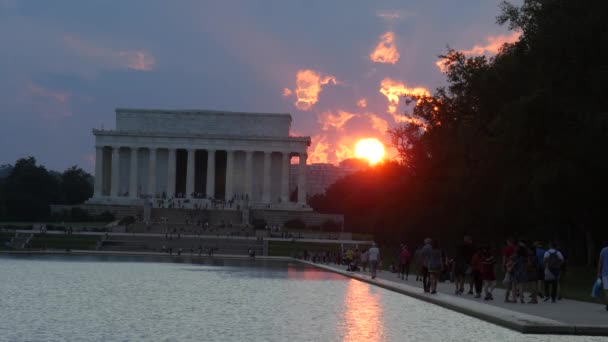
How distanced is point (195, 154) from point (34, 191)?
2034 centimetres

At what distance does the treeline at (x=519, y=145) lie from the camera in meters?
37.2

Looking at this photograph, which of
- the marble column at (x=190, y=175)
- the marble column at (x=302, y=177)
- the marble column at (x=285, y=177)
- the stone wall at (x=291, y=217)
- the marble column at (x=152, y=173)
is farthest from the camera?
the marble column at (x=285, y=177)

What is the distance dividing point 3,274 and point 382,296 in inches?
560

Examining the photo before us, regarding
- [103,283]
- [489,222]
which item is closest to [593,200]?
[489,222]

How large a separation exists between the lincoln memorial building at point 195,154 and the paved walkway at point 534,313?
87.1 meters

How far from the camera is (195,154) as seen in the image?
395ft

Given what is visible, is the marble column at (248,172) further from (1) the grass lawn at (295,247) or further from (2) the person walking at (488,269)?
(2) the person walking at (488,269)

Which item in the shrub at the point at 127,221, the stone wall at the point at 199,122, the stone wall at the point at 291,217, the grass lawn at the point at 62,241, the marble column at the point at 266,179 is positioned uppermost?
the stone wall at the point at 199,122

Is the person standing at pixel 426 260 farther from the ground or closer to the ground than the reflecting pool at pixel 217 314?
farther from the ground

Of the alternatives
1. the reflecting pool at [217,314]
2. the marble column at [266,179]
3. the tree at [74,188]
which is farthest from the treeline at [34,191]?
the reflecting pool at [217,314]

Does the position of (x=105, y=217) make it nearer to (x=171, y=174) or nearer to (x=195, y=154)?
(x=171, y=174)

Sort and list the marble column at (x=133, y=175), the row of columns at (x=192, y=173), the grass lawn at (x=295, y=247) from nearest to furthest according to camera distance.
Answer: the grass lawn at (x=295, y=247) → the row of columns at (x=192, y=173) → the marble column at (x=133, y=175)

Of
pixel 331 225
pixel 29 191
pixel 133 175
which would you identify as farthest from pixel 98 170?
pixel 331 225

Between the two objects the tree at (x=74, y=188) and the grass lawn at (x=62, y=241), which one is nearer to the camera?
the grass lawn at (x=62, y=241)
